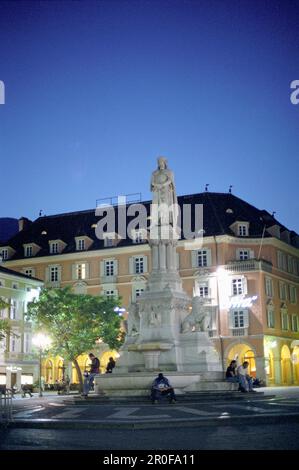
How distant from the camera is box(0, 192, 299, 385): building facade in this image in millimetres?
58562

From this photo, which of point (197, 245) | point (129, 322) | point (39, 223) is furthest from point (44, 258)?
point (129, 322)

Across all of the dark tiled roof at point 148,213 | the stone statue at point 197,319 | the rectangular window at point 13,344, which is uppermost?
the dark tiled roof at point 148,213

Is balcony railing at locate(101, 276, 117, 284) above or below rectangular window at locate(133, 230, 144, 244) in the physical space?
below

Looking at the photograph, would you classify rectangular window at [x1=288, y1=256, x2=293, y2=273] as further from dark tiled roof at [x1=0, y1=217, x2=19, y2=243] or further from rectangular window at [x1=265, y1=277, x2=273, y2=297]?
dark tiled roof at [x1=0, y1=217, x2=19, y2=243]

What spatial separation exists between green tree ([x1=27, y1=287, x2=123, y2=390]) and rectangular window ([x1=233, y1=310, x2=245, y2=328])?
13952mm

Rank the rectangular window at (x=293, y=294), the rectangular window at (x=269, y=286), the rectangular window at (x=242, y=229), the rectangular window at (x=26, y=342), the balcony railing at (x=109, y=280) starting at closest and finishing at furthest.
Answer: the rectangular window at (x=269, y=286) → the rectangular window at (x=26, y=342) → the rectangular window at (x=242, y=229) → the balcony railing at (x=109, y=280) → the rectangular window at (x=293, y=294)

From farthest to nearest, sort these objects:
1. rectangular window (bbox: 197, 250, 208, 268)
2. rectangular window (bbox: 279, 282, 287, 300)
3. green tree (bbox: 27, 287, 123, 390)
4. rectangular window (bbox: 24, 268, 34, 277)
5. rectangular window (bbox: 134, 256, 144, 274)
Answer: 1. rectangular window (bbox: 24, 268, 34, 277)
2. rectangular window (bbox: 134, 256, 144, 274)
3. rectangular window (bbox: 279, 282, 287, 300)
4. rectangular window (bbox: 197, 250, 208, 268)
5. green tree (bbox: 27, 287, 123, 390)

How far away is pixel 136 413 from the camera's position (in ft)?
55.6

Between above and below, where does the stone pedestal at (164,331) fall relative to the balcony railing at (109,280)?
below

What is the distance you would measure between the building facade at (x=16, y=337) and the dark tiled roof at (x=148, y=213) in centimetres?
859

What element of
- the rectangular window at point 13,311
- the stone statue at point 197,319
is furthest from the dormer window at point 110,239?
the stone statue at point 197,319

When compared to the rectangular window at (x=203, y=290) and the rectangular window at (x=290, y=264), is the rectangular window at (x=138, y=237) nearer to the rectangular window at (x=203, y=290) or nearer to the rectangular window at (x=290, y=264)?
the rectangular window at (x=203, y=290)

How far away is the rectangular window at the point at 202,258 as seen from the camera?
2456 inches

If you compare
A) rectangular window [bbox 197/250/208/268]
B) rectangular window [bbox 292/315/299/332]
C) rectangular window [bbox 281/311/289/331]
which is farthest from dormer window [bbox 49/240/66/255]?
rectangular window [bbox 292/315/299/332]
